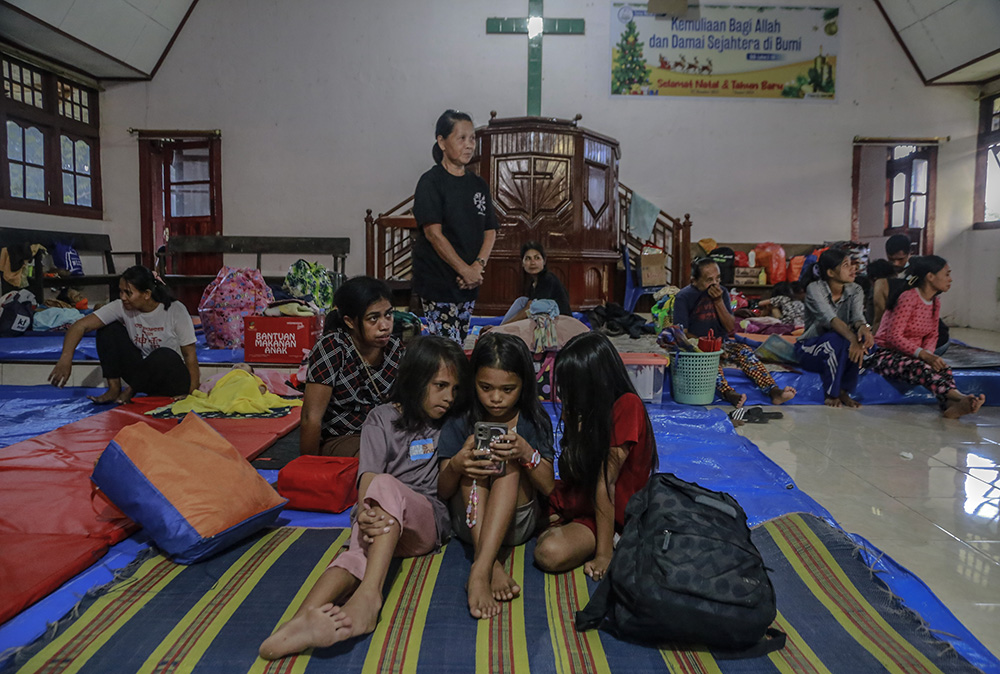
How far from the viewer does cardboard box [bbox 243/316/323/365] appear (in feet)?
15.6

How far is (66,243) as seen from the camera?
25.5 ft

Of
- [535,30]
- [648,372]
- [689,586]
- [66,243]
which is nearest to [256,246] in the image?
[66,243]

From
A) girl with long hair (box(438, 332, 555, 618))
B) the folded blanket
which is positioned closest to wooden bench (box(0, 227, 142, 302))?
the folded blanket

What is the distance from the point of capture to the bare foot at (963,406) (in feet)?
12.8

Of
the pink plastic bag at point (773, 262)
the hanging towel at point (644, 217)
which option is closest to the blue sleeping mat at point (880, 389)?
the pink plastic bag at point (773, 262)

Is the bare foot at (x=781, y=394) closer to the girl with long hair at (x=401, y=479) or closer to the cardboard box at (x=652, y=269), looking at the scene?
the girl with long hair at (x=401, y=479)

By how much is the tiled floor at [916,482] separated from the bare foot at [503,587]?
116 cm

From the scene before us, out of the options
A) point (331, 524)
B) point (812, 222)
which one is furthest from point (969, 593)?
point (812, 222)

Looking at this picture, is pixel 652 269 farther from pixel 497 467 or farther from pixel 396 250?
pixel 497 467

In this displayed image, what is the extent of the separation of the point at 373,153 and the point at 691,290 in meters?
5.32

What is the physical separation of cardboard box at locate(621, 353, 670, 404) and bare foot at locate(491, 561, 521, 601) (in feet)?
8.22

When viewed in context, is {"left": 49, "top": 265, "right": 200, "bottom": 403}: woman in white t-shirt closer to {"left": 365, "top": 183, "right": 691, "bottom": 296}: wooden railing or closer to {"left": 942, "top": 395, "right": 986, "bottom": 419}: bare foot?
{"left": 365, "top": 183, "right": 691, "bottom": 296}: wooden railing

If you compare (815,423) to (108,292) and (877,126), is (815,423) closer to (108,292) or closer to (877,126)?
(877,126)

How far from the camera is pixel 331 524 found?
7.44ft
